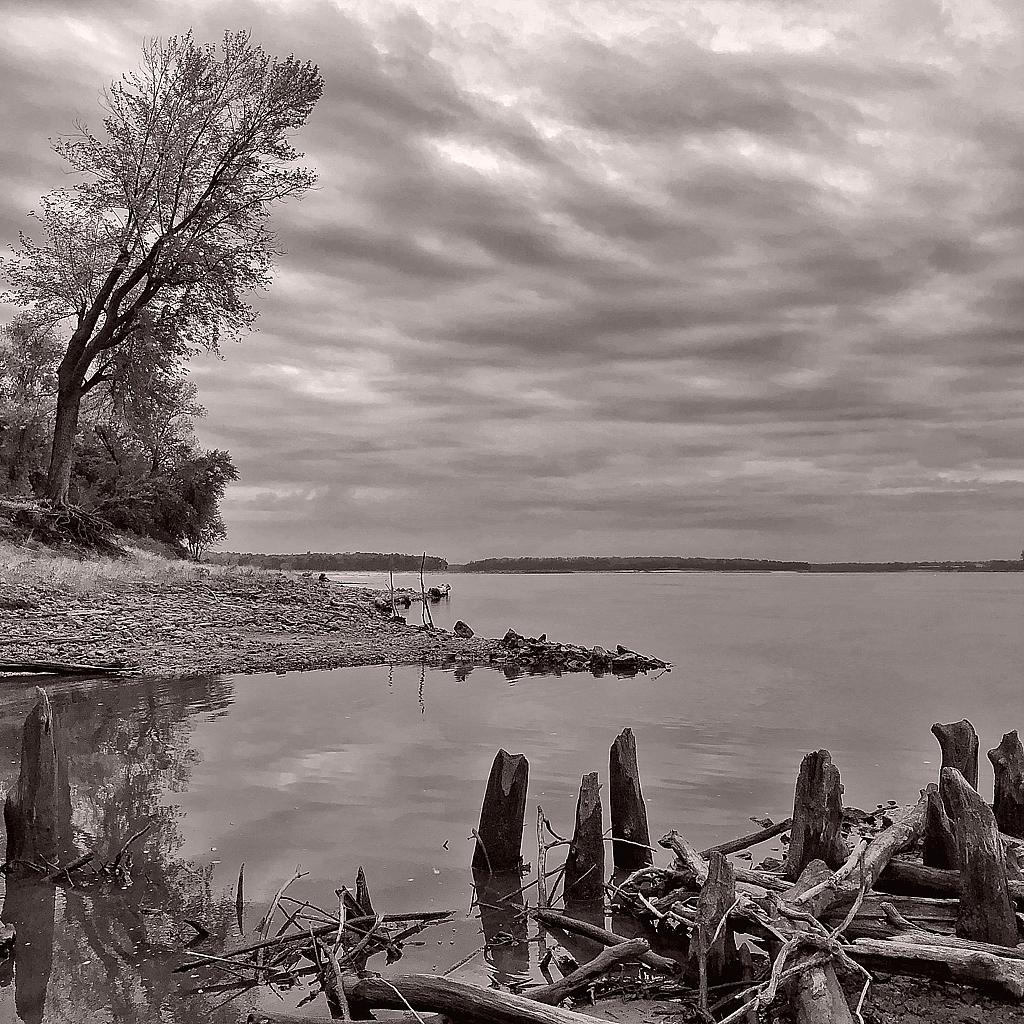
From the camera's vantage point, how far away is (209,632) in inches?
1080

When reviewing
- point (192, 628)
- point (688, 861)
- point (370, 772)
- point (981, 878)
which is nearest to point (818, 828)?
point (688, 861)

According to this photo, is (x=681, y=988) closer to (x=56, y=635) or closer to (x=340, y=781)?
(x=340, y=781)

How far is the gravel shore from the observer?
903 inches

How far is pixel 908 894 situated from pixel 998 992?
5.41 feet

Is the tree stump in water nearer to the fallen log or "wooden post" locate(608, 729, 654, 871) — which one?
"wooden post" locate(608, 729, 654, 871)

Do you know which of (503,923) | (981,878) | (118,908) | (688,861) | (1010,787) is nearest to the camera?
(981,878)

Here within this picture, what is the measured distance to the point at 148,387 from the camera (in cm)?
4125

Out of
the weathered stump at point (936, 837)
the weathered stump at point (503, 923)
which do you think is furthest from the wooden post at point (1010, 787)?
the weathered stump at point (503, 923)

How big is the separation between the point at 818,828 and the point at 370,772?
8.89 metres

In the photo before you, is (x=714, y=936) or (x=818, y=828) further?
(x=818, y=828)

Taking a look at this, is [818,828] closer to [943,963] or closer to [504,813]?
[943,963]

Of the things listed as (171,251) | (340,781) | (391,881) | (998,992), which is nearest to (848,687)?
(340,781)

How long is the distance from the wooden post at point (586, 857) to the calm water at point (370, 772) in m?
1.02

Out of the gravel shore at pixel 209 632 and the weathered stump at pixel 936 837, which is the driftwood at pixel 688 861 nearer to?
the weathered stump at pixel 936 837
